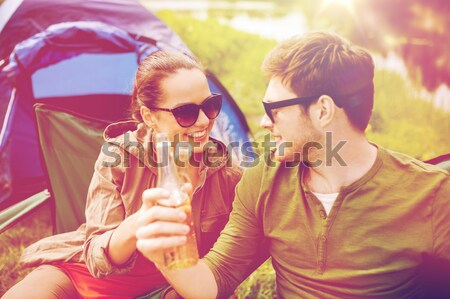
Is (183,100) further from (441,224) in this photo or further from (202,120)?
(441,224)

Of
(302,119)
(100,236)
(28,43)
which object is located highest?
(28,43)

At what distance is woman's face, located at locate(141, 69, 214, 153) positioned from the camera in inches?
86.9

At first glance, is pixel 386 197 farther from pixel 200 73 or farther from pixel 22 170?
pixel 22 170

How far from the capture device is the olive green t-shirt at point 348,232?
1.72 metres

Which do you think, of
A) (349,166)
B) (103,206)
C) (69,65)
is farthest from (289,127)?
(69,65)

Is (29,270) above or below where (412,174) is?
below

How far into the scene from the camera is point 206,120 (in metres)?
2.23

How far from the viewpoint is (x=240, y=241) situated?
1.94 meters

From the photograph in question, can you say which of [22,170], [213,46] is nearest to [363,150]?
[22,170]

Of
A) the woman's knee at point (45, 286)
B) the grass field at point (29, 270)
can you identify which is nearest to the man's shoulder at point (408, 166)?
the grass field at point (29, 270)

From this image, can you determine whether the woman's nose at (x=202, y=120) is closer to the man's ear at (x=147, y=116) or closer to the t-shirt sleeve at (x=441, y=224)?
the man's ear at (x=147, y=116)

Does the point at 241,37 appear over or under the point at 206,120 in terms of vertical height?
over

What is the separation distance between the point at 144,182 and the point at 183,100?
421mm

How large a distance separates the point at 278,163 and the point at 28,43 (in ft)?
6.86
